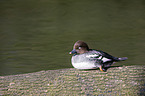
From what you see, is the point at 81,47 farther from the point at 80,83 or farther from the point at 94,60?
the point at 80,83

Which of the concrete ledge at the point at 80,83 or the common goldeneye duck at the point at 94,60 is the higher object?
the common goldeneye duck at the point at 94,60

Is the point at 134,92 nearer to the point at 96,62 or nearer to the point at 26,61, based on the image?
the point at 96,62

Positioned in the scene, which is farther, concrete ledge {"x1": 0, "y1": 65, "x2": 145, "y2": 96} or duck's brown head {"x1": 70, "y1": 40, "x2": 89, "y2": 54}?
duck's brown head {"x1": 70, "y1": 40, "x2": 89, "y2": 54}

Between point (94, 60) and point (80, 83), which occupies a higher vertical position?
point (94, 60)

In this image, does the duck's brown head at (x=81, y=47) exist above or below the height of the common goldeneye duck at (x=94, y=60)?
above

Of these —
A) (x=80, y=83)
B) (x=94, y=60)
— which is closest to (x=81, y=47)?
(x=94, y=60)

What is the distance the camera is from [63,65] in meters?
1.70

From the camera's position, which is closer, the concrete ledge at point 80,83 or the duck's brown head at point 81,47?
the concrete ledge at point 80,83

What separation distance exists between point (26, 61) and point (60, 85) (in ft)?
2.39

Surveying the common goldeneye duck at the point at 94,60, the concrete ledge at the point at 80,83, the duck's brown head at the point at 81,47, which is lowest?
the concrete ledge at the point at 80,83

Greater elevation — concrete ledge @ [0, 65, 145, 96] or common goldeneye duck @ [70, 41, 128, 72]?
common goldeneye duck @ [70, 41, 128, 72]

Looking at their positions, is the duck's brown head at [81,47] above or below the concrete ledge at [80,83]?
above

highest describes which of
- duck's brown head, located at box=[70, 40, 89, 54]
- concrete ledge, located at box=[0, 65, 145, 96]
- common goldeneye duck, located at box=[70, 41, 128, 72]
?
duck's brown head, located at box=[70, 40, 89, 54]

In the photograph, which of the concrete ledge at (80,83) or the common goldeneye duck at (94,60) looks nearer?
the concrete ledge at (80,83)
